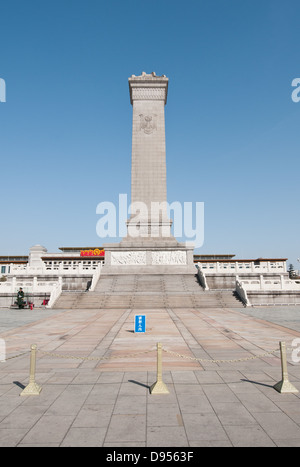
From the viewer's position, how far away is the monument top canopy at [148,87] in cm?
3872

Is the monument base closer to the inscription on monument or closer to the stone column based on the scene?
the stone column

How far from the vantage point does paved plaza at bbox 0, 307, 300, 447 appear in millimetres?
4473

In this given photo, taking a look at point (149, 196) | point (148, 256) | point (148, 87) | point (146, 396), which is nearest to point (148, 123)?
point (148, 87)

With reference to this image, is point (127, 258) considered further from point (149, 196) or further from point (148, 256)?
point (149, 196)

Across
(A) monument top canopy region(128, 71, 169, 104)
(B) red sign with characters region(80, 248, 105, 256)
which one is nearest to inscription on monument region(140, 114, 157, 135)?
(A) monument top canopy region(128, 71, 169, 104)

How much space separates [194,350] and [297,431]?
17.1ft

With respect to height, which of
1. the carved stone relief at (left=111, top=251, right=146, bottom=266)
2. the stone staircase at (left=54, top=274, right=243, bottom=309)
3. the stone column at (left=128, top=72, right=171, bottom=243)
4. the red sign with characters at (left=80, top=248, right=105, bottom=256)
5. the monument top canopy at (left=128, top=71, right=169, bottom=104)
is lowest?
the stone staircase at (left=54, top=274, right=243, bottom=309)

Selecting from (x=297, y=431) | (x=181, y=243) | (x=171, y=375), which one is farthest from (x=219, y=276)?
(x=297, y=431)

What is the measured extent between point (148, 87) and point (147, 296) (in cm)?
2823

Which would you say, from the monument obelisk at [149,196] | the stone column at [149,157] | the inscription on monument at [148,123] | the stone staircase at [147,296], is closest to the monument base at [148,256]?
the monument obelisk at [149,196]

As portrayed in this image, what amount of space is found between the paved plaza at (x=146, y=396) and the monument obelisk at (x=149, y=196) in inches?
797

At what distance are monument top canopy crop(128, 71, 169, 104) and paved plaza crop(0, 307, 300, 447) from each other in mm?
34547

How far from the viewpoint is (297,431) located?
182 inches
